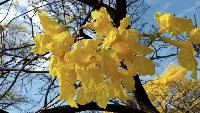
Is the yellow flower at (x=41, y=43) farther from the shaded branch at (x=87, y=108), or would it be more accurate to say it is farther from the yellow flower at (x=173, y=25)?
the shaded branch at (x=87, y=108)

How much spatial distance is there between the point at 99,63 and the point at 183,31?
0.69 ft

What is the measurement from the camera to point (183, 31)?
99 centimetres

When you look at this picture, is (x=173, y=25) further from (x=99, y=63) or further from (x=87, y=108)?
(x=87, y=108)

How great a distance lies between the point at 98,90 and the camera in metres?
0.93

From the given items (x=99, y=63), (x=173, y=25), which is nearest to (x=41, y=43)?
(x=99, y=63)

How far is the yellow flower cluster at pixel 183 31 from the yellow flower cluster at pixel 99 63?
0.24 feet

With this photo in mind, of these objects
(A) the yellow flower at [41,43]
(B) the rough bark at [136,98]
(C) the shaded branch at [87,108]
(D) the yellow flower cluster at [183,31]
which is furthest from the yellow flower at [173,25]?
(B) the rough bark at [136,98]

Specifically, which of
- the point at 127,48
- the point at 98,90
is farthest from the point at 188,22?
the point at 98,90

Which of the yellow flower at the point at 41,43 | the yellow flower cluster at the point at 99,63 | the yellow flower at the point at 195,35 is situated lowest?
the yellow flower cluster at the point at 99,63

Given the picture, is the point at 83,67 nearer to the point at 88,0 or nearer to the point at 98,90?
the point at 98,90

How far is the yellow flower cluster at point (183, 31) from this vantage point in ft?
3.21

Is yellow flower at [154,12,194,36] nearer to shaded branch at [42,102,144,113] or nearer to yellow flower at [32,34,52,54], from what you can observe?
yellow flower at [32,34,52,54]

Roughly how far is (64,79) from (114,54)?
0.43ft

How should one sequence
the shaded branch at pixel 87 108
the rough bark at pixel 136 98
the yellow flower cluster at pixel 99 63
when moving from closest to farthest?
the yellow flower cluster at pixel 99 63
the shaded branch at pixel 87 108
the rough bark at pixel 136 98
